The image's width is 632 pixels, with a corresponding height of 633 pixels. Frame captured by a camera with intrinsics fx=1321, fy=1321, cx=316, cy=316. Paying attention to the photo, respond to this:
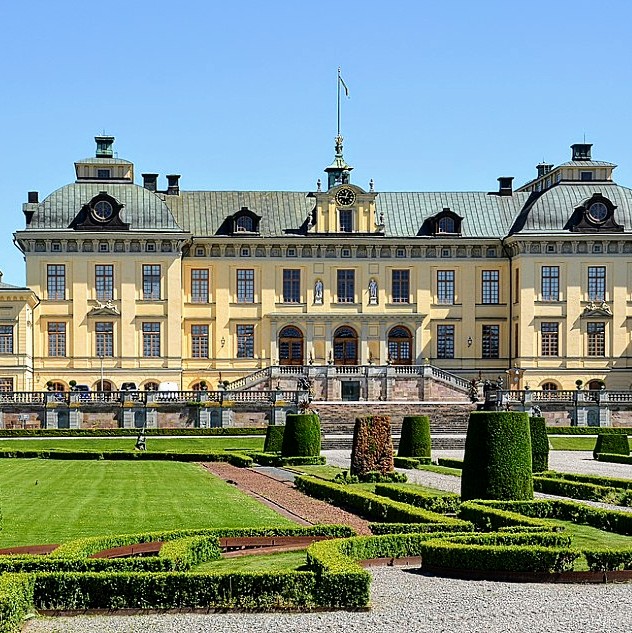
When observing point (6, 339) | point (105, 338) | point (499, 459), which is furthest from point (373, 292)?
point (499, 459)

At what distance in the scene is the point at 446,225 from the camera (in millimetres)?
63250

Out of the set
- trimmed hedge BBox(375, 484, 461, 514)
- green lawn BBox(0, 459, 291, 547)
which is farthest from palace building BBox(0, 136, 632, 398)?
trimmed hedge BBox(375, 484, 461, 514)

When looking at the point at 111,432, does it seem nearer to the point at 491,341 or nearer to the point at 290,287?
the point at 290,287

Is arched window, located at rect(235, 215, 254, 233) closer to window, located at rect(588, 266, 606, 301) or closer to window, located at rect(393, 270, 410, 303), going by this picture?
window, located at rect(393, 270, 410, 303)

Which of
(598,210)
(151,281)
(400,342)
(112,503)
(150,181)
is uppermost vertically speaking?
(150,181)

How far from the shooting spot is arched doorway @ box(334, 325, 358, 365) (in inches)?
2468

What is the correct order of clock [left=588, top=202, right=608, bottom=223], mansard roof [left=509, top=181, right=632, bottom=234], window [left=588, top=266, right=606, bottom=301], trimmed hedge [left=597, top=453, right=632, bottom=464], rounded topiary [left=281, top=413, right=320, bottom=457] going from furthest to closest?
window [left=588, top=266, right=606, bottom=301], mansard roof [left=509, top=181, right=632, bottom=234], clock [left=588, top=202, right=608, bottom=223], trimmed hedge [left=597, top=453, right=632, bottom=464], rounded topiary [left=281, top=413, right=320, bottom=457]

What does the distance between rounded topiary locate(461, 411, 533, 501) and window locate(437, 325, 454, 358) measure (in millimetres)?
40874

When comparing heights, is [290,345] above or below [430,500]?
above

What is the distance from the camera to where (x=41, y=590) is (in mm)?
12992

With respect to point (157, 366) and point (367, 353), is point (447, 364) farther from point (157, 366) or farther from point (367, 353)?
point (157, 366)

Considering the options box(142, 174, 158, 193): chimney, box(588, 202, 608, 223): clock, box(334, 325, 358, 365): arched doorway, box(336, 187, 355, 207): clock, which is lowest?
box(334, 325, 358, 365): arched doorway

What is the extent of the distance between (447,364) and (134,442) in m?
21.7

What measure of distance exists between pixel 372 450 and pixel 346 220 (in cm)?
3401
